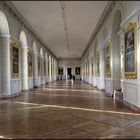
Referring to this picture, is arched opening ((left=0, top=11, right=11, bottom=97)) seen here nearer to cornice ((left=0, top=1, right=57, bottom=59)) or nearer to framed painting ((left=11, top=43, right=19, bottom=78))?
framed painting ((left=11, top=43, right=19, bottom=78))

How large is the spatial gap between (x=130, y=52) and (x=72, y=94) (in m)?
6.95

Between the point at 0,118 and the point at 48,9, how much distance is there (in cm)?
857

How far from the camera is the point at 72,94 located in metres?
14.5

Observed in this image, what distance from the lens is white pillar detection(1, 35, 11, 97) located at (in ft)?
40.9

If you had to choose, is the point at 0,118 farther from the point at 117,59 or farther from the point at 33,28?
the point at 33,28

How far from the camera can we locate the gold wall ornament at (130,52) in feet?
26.3

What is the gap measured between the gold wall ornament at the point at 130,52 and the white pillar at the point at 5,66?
755 centimetres

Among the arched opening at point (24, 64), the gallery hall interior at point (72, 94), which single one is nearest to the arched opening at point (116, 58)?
the gallery hall interior at point (72, 94)

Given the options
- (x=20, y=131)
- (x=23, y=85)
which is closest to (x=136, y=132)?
(x=20, y=131)

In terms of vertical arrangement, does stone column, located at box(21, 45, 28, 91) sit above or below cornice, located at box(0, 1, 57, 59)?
below

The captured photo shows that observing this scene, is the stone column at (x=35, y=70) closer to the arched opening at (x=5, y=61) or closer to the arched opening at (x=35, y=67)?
the arched opening at (x=35, y=67)

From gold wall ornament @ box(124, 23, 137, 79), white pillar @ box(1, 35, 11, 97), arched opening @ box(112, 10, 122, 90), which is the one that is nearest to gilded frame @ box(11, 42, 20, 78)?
white pillar @ box(1, 35, 11, 97)

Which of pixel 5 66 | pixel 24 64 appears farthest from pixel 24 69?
pixel 5 66

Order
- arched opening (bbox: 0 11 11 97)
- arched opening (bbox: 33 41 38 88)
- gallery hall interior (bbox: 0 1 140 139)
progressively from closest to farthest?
1. gallery hall interior (bbox: 0 1 140 139)
2. arched opening (bbox: 0 11 11 97)
3. arched opening (bbox: 33 41 38 88)
